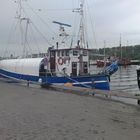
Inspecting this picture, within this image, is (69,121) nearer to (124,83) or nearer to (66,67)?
(66,67)

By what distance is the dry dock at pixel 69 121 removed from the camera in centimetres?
1014

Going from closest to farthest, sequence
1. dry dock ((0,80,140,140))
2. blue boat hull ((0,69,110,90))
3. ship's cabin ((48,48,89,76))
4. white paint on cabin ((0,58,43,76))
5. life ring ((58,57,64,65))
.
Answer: dry dock ((0,80,140,140)), blue boat hull ((0,69,110,90)), ship's cabin ((48,48,89,76)), life ring ((58,57,64,65)), white paint on cabin ((0,58,43,76))

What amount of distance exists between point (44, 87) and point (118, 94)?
10988 millimetres

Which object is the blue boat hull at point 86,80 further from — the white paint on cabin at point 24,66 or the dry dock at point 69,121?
the dry dock at point 69,121

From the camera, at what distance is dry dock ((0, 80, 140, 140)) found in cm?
1014

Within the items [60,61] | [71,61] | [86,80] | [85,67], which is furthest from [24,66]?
[86,80]

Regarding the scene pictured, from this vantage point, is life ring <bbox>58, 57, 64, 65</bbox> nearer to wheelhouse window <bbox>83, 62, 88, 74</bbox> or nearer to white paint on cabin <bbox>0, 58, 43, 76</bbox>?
wheelhouse window <bbox>83, 62, 88, 74</bbox>

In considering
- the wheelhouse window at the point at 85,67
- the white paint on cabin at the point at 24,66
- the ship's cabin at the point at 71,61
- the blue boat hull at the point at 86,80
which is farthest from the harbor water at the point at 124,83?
the white paint on cabin at the point at 24,66

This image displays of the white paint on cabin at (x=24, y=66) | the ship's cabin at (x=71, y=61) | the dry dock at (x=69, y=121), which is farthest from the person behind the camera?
the white paint on cabin at (x=24, y=66)

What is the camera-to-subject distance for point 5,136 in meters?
9.91

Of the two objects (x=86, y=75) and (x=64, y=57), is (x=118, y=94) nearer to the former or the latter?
(x=86, y=75)

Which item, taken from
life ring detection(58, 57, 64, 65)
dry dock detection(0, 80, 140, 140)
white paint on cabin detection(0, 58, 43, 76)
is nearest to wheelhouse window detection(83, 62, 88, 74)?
life ring detection(58, 57, 64, 65)

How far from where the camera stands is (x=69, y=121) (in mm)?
12398

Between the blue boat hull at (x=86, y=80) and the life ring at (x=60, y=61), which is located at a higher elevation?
the life ring at (x=60, y=61)
